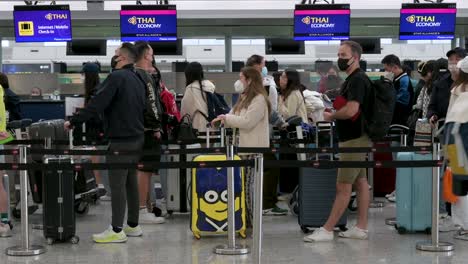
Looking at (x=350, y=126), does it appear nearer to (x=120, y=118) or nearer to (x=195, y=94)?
(x=120, y=118)

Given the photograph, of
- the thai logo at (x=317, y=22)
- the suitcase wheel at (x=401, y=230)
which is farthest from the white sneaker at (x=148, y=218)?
the thai logo at (x=317, y=22)

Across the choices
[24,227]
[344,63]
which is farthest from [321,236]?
[24,227]

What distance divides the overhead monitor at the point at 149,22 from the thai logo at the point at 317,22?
2422 mm

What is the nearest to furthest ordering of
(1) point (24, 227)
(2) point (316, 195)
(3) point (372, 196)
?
(1) point (24, 227), (2) point (316, 195), (3) point (372, 196)

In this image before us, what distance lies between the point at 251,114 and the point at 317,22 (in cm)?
780

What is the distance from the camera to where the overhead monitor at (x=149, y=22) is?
1370cm

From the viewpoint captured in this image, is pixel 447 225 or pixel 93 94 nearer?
pixel 447 225

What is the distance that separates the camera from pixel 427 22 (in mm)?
13836

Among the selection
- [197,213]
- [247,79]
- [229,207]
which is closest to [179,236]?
[197,213]

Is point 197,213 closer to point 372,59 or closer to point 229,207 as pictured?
point 229,207

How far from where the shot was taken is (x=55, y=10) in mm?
13898

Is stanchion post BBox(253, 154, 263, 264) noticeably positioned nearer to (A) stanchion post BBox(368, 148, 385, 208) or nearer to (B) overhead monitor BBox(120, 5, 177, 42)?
(A) stanchion post BBox(368, 148, 385, 208)

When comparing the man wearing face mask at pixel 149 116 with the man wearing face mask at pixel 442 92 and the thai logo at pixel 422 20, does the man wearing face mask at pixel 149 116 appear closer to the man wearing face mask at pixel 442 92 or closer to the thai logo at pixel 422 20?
the man wearing face mask at pixel 442 92

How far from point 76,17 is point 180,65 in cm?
368
